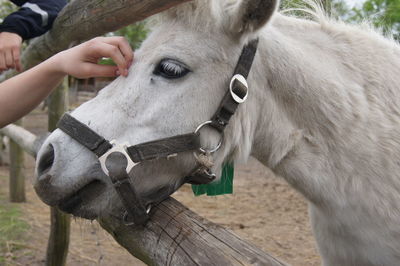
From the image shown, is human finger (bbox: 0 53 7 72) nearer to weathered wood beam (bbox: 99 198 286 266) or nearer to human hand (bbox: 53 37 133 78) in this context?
human hand (bbox: 53 37 133 78)

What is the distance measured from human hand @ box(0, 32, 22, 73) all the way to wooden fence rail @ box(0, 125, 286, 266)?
100 cm

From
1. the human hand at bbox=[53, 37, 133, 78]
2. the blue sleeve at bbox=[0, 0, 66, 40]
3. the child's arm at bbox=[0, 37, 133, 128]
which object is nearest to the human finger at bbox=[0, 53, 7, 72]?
the blue sleeve at bbox=[0, 0, 66, 40]

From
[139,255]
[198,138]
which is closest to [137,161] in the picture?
[198,138]

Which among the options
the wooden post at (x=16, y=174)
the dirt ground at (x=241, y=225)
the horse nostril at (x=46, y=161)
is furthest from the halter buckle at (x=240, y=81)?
the wooden post at (x=16, y=174)

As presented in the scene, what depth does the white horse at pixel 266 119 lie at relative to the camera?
1559 millimetres

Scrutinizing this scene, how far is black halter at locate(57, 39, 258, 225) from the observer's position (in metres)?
1.51

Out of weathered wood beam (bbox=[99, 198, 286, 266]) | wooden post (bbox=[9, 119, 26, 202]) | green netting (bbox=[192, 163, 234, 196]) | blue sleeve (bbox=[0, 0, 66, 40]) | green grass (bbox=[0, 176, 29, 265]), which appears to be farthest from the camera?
wooden post (bbox=[9, 119, 26, 202])

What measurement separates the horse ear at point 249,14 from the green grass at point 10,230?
3360 millimetres

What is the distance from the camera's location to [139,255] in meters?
1.73

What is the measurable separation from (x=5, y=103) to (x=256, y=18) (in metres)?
1.14

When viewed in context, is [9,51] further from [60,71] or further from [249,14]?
[249,14]

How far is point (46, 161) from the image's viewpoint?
1575 mm

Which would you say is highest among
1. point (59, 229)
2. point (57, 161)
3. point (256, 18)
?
point (256, 18)

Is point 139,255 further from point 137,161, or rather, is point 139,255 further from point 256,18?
point 256,18
